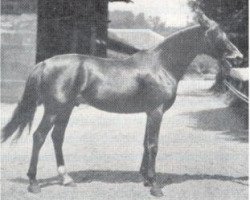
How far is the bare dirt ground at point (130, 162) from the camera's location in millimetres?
5996

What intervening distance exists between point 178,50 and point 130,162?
2337 mm

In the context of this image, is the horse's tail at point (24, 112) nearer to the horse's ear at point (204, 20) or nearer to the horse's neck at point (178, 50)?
the horse's neck at point (178, 50)

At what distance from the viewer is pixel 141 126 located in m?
12.1

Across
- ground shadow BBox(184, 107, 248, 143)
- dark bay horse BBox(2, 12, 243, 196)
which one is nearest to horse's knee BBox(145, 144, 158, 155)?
dark bay horse BBox(2, 12, 243, 196)

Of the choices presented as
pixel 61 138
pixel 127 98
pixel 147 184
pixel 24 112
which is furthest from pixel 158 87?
pixel 24 112

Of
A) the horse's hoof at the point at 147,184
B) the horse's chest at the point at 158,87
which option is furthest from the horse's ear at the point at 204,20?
the horse's hoof at the point at 147,184

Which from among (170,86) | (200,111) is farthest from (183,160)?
(200,111)

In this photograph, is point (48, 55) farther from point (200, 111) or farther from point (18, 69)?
point (200, 111)

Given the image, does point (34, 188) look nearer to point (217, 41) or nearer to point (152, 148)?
point (152, 148)

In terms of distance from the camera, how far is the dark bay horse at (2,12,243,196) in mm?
5898

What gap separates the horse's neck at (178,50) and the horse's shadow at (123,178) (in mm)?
1414

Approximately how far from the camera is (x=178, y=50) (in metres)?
6.14

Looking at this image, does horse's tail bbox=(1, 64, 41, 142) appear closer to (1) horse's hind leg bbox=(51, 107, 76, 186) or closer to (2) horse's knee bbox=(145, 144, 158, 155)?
(1) horse's hind leg bbox=(51, 107, 76, 186)

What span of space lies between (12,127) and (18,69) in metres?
10.6
